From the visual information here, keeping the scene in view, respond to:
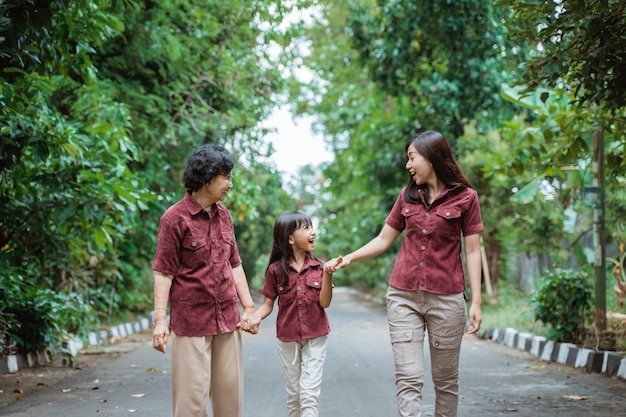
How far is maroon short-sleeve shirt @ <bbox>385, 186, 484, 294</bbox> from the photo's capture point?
4566mm

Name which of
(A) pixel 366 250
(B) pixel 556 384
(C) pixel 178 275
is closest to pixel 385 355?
(B) pixel 556 384

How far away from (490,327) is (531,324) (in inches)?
41.6

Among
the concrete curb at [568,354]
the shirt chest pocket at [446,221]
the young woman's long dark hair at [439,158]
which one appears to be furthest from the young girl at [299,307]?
the concrete curb at [568,354]

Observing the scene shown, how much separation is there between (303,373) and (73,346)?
635cm

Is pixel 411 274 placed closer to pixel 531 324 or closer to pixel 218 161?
pixel 218 161

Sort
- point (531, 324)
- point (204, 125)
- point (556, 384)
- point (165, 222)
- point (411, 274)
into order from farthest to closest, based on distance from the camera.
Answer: point (204, 125) < point (531, 324) < point (556, 384) < point (411, 274) < point (165, 222)

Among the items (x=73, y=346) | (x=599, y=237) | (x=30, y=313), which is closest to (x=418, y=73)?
(x=599, y=237)

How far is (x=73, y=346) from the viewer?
10.4m

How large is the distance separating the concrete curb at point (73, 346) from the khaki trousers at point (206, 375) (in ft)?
16.1

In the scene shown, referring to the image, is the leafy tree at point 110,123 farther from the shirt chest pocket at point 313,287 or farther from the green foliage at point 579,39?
the green foliage at point 579,39

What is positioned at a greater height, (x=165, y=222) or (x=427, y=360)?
(x=165, y=222)

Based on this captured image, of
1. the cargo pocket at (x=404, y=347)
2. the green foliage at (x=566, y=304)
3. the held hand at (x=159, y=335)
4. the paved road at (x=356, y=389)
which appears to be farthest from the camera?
the green foliage at (x=566, y=304)

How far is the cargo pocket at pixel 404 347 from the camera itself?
4516 millimetres

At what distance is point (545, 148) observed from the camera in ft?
31.8
